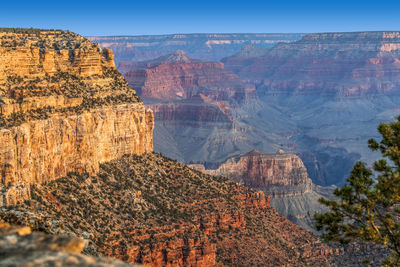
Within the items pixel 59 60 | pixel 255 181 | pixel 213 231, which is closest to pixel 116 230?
pixel 213 231

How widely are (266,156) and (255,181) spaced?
697cm

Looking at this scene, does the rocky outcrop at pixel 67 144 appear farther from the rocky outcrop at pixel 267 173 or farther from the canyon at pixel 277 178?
the rocky outcrop at pixel 267 173

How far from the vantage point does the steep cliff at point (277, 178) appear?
141m

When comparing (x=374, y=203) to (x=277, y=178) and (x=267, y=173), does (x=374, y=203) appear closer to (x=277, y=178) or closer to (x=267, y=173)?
(x=267, y=173)

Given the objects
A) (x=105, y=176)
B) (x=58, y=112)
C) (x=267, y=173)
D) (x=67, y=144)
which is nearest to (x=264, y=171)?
(x=267, y=173)

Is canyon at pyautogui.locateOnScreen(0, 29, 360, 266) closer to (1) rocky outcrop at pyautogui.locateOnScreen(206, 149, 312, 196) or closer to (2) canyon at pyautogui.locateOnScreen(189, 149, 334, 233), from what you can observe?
(2) canyon at pyautogui.locateOnScreen(189, 149, 334, 233)

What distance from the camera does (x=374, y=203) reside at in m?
25.0

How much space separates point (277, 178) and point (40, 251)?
441 ft

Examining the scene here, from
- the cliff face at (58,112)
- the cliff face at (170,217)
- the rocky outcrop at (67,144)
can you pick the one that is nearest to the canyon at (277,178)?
the cliff face at (170,217)

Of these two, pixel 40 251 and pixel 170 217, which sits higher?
pixel 40 251

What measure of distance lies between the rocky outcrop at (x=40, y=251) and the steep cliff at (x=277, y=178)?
125m

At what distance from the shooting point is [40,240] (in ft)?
43.3

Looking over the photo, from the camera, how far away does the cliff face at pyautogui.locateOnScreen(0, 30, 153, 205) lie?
154ft

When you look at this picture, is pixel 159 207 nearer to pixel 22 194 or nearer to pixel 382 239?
pixel 22 194
